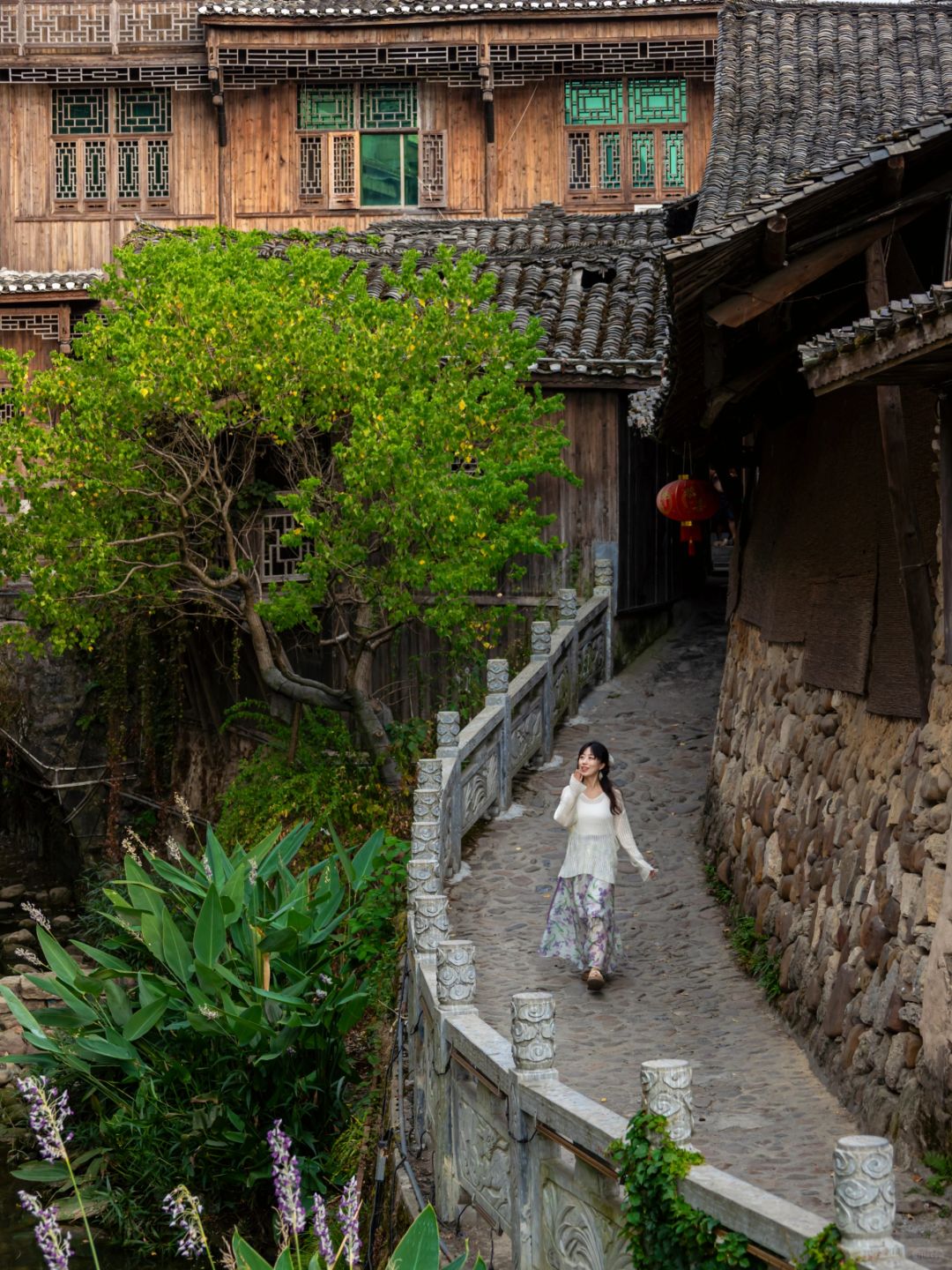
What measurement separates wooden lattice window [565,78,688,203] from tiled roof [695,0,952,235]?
16.0ft

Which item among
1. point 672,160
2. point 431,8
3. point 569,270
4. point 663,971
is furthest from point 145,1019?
point 672,160

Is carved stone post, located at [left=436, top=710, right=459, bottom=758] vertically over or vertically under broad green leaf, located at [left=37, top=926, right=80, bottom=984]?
over

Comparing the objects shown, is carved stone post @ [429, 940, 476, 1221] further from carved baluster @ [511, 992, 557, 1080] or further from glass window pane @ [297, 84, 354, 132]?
glass window pane @ [297, 84, 354, 132]

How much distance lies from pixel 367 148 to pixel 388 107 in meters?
0.72

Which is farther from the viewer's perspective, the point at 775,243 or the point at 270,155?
the point at 270,155

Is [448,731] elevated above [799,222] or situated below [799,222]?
below

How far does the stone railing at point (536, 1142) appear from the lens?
4672mm

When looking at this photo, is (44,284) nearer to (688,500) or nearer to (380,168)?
(380,168)

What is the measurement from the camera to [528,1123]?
6785 millimetres

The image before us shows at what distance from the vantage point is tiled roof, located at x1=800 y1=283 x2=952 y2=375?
6.32m

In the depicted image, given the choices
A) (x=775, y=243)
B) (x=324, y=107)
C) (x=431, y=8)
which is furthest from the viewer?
(x=324, y=107)

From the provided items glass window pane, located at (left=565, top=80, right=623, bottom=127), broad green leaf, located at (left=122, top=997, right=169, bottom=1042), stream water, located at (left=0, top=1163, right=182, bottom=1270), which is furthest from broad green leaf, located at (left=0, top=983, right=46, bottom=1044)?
glass window pane, located at (left=565, top=80, right=623, bottom=127)

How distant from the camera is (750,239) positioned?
934 cm

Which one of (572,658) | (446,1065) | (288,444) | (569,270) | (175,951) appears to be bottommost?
(175,951)
